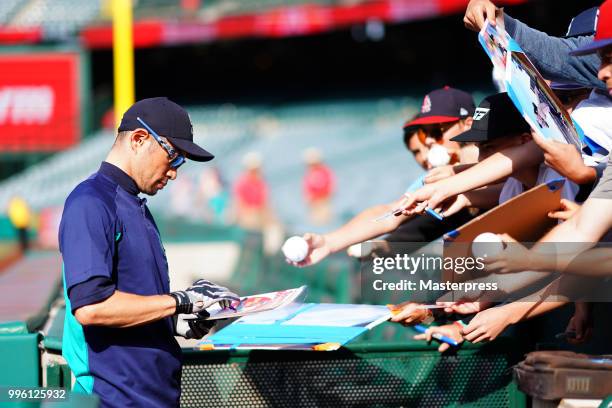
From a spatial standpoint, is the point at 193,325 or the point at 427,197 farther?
the point at 193,325

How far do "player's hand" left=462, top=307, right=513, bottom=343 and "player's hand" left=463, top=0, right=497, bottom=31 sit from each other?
903 millimetres

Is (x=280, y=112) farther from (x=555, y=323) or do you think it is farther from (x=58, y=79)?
(x=555, y=323)

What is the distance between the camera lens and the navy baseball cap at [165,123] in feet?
9.48

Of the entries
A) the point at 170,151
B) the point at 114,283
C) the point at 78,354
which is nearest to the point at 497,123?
the point at 170,151

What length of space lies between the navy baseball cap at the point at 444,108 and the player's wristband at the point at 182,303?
5.13ft

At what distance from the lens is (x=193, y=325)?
3.07 metres

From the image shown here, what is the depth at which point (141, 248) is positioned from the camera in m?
2.86

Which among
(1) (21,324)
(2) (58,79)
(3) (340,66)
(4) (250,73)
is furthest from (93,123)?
(1) (21,324)

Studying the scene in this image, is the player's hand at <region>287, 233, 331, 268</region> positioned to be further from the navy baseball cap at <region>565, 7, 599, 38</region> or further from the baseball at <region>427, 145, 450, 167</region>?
the navy baseball cap at <region>565, 7, 599, 38</region>

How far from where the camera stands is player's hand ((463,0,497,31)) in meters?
2.89

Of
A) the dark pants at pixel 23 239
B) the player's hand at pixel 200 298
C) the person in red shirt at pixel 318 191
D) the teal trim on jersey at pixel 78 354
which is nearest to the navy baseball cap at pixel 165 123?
the player's hand at pixel 200 298

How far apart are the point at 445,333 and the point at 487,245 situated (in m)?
0.82

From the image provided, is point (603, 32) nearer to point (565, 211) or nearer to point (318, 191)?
point (565, 211)

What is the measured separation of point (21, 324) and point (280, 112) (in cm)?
2045
